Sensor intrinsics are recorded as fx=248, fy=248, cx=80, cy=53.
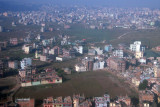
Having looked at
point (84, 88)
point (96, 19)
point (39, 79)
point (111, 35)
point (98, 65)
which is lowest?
point (84, 88)

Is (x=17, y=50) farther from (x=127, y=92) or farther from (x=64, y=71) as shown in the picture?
(x=127, y=92)

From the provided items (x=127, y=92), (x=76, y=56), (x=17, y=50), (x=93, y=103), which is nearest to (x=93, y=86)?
(x=127, y=92)

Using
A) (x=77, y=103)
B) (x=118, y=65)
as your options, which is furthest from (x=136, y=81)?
(x=77, y=103)

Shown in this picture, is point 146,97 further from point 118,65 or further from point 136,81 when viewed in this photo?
point 118,65

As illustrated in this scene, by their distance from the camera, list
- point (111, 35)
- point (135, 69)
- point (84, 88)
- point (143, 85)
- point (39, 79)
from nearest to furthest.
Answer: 1. point (143, 85)
2. point (84, 88)
3. point (39, 79)
4. point (135, 69)
5. point (111, 35)

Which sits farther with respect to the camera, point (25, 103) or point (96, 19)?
point (96, 19)

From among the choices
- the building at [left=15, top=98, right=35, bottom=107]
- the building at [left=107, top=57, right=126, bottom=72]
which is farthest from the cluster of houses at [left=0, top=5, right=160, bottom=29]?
the building at [left=15, top=98, right=35, bottom=107]

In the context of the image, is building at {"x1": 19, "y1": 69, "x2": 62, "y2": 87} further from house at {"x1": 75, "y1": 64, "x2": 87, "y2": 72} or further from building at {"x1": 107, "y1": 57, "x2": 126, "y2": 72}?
building at {"x1": 107, "y1": 57, "x2": 126, "y2": 72}

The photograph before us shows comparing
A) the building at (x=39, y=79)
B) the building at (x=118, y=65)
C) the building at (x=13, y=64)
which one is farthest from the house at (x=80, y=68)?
the building at (x=13, y=64)
